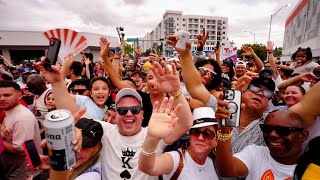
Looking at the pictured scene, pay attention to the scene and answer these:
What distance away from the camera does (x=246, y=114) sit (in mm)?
2725

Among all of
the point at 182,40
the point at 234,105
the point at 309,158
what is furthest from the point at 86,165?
the point at 309,158

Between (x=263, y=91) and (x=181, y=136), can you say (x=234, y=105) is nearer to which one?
(x=181, y=136)

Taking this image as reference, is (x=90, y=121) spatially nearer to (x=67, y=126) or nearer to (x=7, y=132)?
(x=67, y=126)

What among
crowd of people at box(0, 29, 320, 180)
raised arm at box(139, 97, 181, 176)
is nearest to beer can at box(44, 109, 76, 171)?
crowd of people at box(0, 29, 320, 180)

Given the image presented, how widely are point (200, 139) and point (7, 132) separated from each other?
2.64 metres

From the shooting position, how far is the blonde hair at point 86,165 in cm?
197

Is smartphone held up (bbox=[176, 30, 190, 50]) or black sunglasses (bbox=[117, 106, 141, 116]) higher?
smartphone held up (bbox=[176, 30, 190, 50])

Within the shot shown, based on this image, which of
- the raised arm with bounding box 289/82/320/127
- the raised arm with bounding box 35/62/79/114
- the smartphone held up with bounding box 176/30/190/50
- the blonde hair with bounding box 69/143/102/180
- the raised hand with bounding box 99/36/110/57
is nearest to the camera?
the blonde hair with bounding box 69/143/102/180

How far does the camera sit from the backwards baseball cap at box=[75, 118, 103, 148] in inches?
80.6

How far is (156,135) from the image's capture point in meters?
1.66

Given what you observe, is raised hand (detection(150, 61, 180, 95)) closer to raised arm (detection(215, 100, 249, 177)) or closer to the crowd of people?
the crowd of people

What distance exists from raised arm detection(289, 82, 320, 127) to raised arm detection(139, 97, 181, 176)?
1351 mm

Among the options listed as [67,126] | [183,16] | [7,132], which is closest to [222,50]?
[7,132]

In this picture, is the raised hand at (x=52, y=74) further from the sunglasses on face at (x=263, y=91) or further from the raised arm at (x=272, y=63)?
the raised arm at (x=272, y=63)
